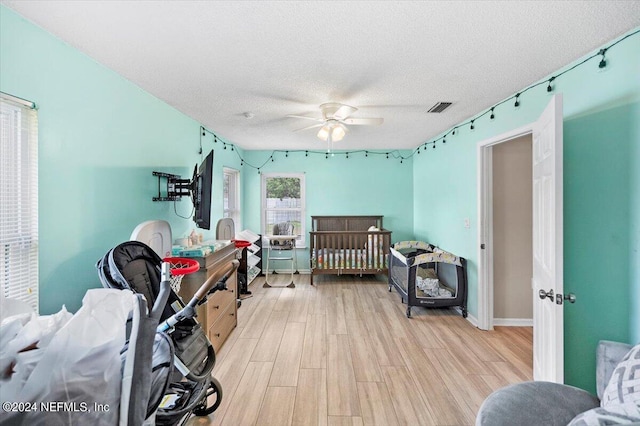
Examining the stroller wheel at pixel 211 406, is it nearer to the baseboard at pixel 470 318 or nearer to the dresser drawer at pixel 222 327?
the dresser drawer at pixel 222 327

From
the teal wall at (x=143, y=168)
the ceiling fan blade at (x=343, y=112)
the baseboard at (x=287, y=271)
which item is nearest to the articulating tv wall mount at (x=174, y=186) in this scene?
the teal wall at (x=143, y=168)

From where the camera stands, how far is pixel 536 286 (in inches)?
87.6

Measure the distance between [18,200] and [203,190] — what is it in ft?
4.12

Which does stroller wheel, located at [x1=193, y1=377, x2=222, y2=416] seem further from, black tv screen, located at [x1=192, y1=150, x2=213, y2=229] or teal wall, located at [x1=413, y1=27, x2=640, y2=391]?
teal wall, located at [x1=413, y1=27, x2=640, y2=391]

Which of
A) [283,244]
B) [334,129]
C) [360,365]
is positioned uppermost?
[334,129]

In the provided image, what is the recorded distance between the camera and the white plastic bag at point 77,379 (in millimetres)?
821

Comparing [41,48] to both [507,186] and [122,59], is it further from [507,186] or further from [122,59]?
[507,186]

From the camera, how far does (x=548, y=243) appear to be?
1.88m

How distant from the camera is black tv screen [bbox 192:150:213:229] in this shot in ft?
8.63

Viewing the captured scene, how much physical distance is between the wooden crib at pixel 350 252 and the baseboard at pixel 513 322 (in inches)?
74.2

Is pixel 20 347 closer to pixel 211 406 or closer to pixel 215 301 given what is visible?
pixel 211 406

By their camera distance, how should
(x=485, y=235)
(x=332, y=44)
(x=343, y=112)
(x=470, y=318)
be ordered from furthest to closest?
1. (x=470, y=318)
2. (x=485, y=235)
3. (x=343, y=112)
4. (x=332, y=44)

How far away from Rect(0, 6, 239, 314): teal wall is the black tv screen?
1.37 ft

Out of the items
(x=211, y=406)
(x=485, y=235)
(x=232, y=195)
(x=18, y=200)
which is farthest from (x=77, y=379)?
(x=232, y=195)
